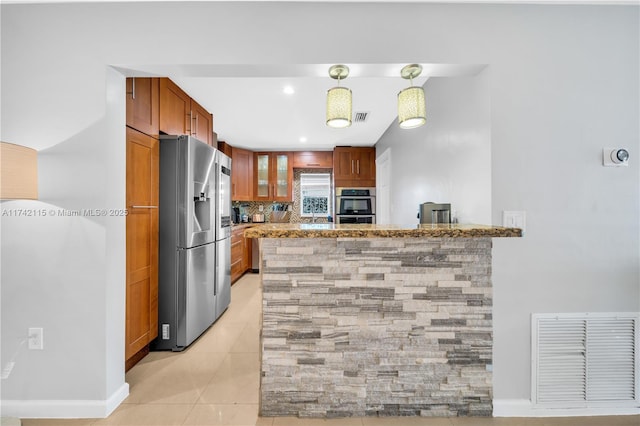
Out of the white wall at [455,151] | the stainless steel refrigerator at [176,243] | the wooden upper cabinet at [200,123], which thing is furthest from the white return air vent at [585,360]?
the wooden upper cabinet at [200,123]

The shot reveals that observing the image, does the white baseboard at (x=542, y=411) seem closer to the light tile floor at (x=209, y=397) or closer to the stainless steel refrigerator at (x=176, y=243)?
the light tile floor at (x=209, y=397)

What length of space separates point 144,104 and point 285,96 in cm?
131

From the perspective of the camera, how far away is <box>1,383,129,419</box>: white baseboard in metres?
1.65

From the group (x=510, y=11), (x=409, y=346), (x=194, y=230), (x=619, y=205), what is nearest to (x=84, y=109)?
(x=194, y=230)

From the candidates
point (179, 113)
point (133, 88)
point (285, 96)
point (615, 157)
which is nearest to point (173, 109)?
point (179, 113)

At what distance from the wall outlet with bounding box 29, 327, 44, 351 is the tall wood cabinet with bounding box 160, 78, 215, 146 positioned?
1631mm

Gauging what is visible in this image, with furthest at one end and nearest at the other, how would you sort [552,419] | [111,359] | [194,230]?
[194,230] → [111,359] → [552,419]

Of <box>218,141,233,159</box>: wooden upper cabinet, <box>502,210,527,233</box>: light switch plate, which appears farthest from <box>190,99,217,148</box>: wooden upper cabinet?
<box>502,210,527,233</box>: light switch plate

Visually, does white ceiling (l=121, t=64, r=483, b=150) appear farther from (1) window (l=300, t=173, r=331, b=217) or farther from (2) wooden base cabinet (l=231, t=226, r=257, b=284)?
(2) wooden base cabinet (l=231, t=226, r=257, b=284)

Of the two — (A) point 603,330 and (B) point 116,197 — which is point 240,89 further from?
(A) point 603,330

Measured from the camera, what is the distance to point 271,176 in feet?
18.3

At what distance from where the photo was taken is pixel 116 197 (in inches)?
70.0

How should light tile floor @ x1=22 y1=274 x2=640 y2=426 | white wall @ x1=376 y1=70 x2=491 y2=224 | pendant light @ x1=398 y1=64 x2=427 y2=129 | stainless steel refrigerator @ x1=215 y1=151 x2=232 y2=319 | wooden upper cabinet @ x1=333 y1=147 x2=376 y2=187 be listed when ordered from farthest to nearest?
wooden upper cabinet @ x1=333 y1=147 x2=376 y2=187 < stainless steel refrigerator @ x1=215 y1=151 x2=232 y2=319 < white wall @ x1=376 y1=70 x2=491 y2=224 < light tile floor @ x1=22 y1=274 x2=640 y2=426 < pendant light @ x1=398 y1=64 x2=427 y2=129

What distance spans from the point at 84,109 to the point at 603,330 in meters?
3.33
